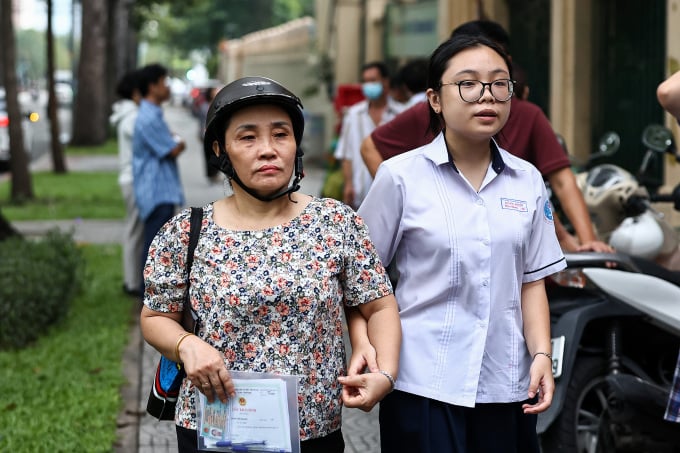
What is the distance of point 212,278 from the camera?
3006 millimetres

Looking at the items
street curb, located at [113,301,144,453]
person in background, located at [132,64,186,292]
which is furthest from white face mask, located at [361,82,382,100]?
street curb, located at [113,301,144,453]

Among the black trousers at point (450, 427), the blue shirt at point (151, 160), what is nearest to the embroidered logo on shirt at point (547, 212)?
the black trousers at point (450, 427)

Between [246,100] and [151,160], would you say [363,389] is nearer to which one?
[246,100]

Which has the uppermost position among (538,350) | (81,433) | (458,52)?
(458,52)

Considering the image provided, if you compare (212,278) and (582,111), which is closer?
(212,278)

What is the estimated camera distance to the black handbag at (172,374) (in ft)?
10.1

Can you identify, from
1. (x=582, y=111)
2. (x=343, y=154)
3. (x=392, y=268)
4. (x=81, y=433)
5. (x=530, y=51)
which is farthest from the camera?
(x=530, y=51)

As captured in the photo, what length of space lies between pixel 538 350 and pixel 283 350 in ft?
2.48

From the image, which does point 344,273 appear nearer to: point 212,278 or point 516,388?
point 212,278

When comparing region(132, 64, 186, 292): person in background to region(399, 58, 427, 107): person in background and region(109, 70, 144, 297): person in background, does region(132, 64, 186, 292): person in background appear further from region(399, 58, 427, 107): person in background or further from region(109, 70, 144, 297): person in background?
region(399, 58, 427, 107): person in background

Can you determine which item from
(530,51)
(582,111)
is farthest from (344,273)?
(530,51)

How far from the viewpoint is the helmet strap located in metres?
3.07

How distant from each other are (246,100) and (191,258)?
16.6 inches

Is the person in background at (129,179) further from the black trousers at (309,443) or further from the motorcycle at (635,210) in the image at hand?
the black trousers at (309,443)
